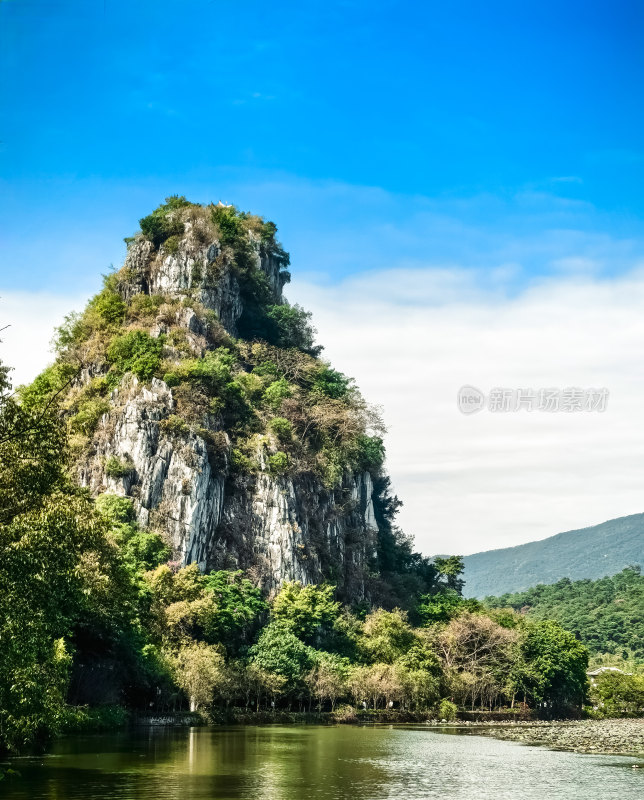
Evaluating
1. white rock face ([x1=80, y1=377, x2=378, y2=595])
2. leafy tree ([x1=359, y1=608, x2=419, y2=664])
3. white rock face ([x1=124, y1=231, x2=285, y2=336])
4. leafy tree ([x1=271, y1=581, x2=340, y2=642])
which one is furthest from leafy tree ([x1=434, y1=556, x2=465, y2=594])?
white rock face ([x1=124, y1=231, x2=285, y2=336])

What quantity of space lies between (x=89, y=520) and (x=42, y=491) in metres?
1.85

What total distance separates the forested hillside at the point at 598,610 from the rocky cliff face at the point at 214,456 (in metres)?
47.1

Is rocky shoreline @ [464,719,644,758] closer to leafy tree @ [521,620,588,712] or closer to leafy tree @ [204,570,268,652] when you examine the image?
leafy tree @ [521,620,588,712]

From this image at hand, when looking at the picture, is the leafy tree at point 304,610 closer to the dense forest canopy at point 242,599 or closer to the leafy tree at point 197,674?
the dense forest canopy at point 242,599

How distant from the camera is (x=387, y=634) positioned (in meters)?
63.6

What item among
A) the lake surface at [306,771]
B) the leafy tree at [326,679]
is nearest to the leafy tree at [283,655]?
the leafy tree at [326,679]

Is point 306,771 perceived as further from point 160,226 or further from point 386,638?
point 160,226

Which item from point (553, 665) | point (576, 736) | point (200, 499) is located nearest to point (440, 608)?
point (553, 665)

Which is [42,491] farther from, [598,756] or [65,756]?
[598,756]

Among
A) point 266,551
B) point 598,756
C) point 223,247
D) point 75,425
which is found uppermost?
point 223,247

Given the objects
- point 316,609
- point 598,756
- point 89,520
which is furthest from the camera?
point 316,609

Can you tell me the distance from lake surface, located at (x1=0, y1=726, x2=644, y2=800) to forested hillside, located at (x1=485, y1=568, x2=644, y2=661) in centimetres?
8029

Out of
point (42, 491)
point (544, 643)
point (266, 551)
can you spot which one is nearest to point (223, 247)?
point (266, 551)

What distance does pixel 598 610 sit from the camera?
12144 cm
